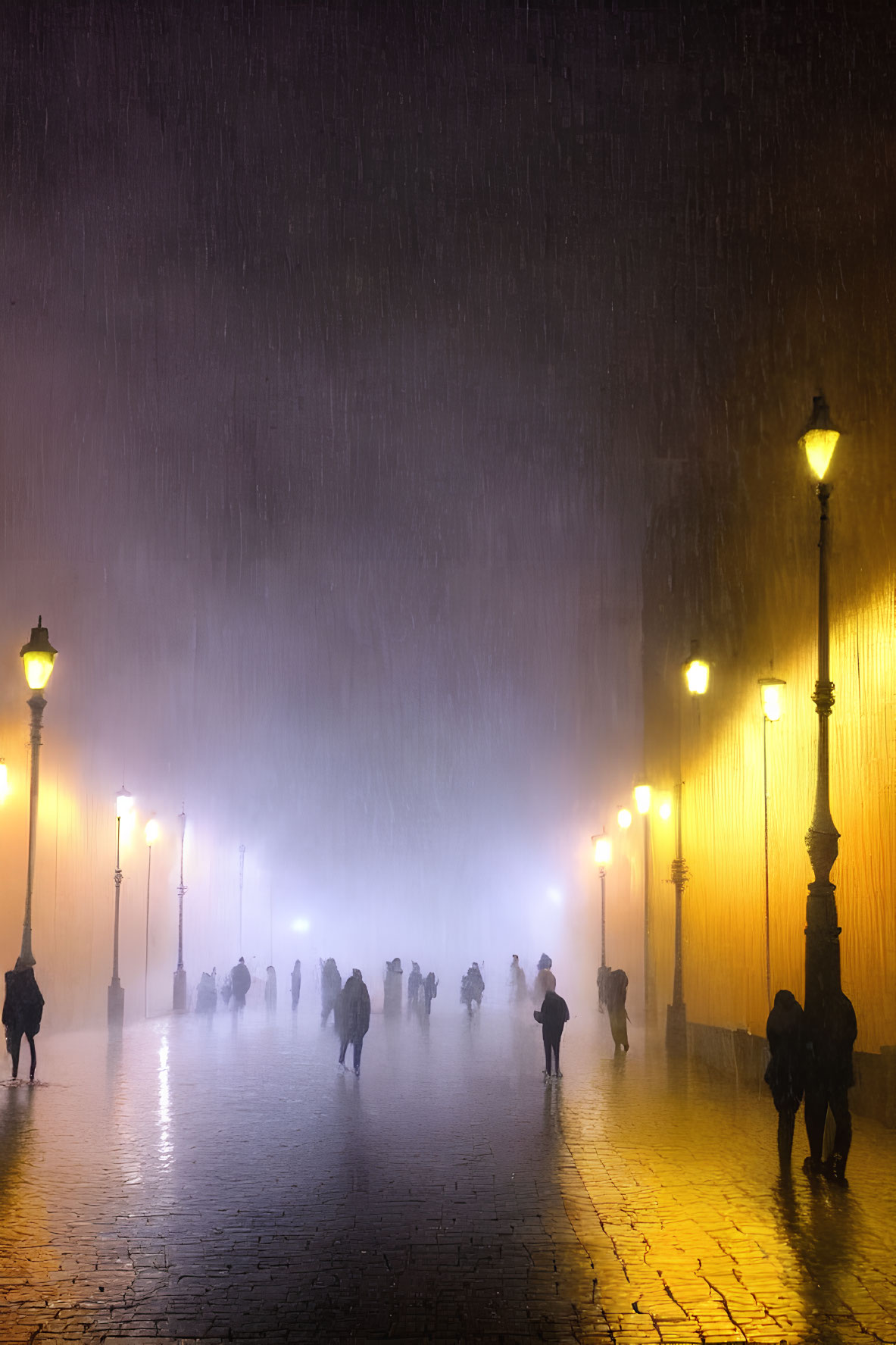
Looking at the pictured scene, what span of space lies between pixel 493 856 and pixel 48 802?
7205 cm

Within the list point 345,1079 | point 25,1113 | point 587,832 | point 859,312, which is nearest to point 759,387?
point 859,312

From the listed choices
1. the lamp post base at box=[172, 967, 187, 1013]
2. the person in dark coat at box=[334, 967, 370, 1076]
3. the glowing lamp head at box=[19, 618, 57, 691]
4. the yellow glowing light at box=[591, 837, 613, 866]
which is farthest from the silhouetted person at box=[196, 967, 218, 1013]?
the glowing lamp head at box=[19, 618, 57, 691]

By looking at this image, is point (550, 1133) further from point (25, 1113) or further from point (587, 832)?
point (587, 832)

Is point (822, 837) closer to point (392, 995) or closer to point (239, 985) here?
point (392, 995)

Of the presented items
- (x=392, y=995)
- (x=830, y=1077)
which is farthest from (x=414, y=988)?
(x=830, y=1077)

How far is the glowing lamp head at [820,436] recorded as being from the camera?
12570 millimetres

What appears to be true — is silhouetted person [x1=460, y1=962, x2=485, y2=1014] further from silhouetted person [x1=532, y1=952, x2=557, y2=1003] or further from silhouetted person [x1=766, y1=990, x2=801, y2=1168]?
silhouetted person [x1=766, y1=990, x2=801, y2=1168]

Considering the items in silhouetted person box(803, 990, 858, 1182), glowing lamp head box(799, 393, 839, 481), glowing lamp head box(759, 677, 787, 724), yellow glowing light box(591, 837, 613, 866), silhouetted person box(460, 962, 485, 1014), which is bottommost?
silhouetted person box(460, 962, 485, 1014)

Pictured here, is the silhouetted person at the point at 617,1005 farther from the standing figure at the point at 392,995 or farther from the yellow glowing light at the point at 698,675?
the standing figure at the point at 392,995

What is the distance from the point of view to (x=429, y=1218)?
9641mm

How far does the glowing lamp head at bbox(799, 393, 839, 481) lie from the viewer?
1257 cm

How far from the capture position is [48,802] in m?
30.4

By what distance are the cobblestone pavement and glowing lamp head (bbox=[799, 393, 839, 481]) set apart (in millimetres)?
6615

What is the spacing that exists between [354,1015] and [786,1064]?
9685 millimetres
